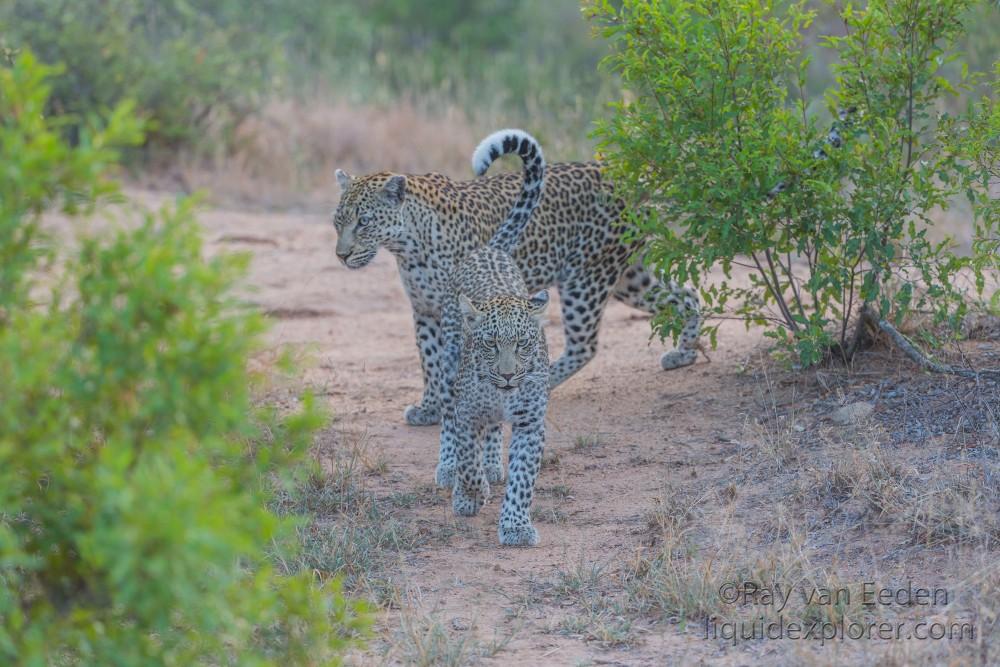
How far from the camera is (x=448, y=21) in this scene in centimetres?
2405

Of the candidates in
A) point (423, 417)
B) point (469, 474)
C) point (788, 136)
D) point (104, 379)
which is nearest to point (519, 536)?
point (469, 474)

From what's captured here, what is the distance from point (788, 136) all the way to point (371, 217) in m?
2.35

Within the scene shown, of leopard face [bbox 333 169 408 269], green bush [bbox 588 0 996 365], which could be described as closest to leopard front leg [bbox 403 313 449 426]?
leopard face [bbox 333 169 408 269]

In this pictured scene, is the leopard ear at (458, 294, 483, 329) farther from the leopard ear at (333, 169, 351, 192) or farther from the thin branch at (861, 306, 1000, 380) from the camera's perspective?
the thin branch at (861, 306, 1000, 380)

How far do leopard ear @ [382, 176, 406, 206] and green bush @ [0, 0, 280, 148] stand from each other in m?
7.37

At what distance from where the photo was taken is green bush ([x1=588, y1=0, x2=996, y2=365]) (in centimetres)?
650

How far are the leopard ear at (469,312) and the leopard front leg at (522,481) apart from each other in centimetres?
52

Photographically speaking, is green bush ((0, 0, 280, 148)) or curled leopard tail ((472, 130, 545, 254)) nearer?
curled leopard tail ((472, 130, 545, 254))

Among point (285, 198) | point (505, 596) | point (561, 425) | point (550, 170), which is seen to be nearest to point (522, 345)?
point (505, 596)

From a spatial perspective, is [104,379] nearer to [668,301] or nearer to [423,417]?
[423,417]

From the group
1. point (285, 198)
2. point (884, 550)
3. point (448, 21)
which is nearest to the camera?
point (884, 550)

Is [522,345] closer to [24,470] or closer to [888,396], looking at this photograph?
[888,396]

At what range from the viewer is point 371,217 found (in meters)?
7.25

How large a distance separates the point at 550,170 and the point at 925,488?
3.32 m
